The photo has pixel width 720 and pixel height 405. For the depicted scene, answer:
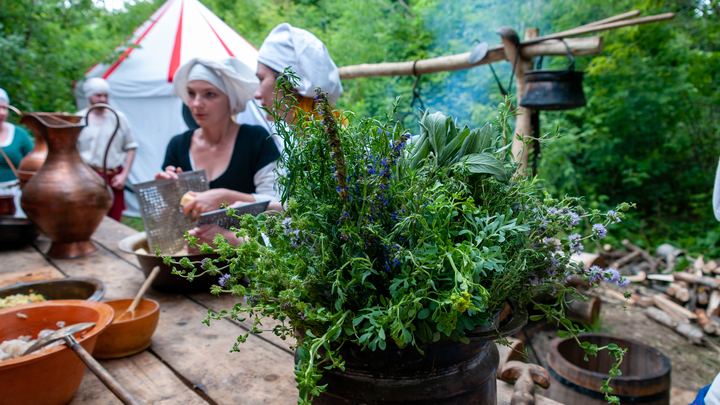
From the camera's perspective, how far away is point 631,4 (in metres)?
6.10

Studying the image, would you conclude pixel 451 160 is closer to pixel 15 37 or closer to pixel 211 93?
pixel 211 93

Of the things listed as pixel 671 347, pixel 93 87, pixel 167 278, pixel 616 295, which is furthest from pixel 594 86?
pixel 167 278

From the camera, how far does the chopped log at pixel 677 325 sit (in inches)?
129

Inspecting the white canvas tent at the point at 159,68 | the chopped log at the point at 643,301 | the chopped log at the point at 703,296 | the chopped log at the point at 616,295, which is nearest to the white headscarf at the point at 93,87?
the white canvas tent at the point at 159,68

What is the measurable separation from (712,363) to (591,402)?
2.16 meters

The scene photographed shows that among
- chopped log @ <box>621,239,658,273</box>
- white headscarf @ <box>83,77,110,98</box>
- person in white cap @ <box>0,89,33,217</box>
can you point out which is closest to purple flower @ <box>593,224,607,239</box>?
person in white cap @ <box>0,89,33,217</box>

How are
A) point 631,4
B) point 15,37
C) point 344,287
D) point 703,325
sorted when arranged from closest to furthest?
point 344,287
point 703,325
point 15,37
point 631,4

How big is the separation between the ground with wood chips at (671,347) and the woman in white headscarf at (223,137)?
1992 mm

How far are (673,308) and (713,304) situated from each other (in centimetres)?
28

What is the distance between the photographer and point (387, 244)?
1.74 feet

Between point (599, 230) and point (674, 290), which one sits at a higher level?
point (599, 230)

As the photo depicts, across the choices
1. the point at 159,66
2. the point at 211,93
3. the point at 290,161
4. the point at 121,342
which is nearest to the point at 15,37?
the point at 159,66

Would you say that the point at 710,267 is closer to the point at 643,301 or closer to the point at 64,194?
the point at 643,301

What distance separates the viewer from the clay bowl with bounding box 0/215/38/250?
79.5 inches
